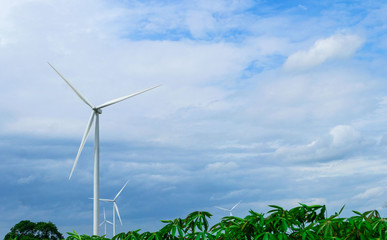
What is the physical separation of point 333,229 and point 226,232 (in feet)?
4.32

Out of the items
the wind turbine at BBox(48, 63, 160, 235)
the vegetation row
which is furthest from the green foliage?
the vegetation row

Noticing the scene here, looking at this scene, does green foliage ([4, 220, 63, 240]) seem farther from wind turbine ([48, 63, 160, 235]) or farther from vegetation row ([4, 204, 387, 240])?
vegetation row ([4, 204, 387, 240])

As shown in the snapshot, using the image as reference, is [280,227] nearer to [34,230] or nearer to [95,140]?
[95,140]

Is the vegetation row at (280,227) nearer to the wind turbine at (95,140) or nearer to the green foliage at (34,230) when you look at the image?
the wind turbine at (95,140)

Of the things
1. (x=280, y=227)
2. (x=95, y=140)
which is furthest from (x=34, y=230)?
(x=280, y=227)

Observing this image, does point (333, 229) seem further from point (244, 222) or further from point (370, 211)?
point (244, 222)

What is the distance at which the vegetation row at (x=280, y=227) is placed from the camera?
598 centimetres

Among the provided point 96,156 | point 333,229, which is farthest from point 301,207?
point 96,156

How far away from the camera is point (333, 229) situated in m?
6.05

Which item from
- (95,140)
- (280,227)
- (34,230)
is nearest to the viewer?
(280,227)

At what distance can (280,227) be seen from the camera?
621 centimetres

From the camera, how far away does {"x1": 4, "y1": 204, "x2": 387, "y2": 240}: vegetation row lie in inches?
235

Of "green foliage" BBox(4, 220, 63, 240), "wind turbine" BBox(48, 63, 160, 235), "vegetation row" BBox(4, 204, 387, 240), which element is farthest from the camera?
"green foliage" BBox(4, 220, 63, 240)

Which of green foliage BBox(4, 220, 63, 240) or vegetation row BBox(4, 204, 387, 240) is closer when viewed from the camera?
vegetation row BBox(4, 204, 387, 240)
